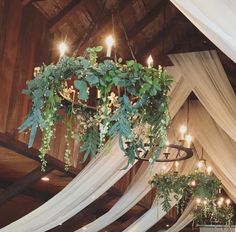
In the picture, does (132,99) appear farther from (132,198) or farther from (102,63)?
(132,198)

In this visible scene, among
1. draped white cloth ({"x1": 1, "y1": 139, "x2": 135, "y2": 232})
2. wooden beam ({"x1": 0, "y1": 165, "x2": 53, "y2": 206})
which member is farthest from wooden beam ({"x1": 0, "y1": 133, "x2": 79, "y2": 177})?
draped white cloth ({"x1": 1, "y1": 139, "x2": 135, "y2": 232})

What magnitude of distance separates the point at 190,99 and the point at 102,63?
4.86 m

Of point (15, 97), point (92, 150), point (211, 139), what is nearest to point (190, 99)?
point (211, 139)

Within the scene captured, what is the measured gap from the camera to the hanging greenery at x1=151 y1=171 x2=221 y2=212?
5.32m

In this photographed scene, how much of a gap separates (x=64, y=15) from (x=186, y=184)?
2318 millimetres

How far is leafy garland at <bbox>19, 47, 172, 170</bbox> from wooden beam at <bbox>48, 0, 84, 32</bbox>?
2.32 metres

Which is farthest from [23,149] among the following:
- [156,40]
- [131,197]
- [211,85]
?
[156,40]

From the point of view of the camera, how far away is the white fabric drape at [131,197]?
219 inches

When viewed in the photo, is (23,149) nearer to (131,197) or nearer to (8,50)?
(8,50)

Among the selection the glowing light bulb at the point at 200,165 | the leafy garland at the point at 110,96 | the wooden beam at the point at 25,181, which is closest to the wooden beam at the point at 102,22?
the wooden beam at the point at 25,181

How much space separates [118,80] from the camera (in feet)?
8.52

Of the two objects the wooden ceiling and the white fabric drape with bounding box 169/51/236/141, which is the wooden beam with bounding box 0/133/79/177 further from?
the white fabric drape with bounding box 169/51/236/141

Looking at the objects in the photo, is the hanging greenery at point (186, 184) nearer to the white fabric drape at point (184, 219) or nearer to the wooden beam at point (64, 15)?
the wooden beam at point (64, 15)

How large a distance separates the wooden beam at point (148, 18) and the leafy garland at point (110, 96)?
346cm
